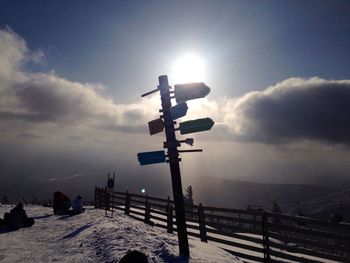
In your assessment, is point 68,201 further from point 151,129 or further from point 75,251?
point 151,129

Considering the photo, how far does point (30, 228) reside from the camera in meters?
17.0

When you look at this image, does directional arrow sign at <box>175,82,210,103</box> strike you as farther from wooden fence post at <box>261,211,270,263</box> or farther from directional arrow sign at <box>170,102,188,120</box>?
wooden fence post at <box>261,211,270,263</box>

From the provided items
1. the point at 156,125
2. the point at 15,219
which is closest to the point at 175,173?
the point at 156,125

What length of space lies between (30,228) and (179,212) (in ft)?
37.8

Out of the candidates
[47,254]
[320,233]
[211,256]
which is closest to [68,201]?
[47,254]

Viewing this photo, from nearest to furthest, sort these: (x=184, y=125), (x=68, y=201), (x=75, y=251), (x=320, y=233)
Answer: (x=184, y=125)
(x=320, y=233)
(x=75, y=251)
(x=68, y=201)

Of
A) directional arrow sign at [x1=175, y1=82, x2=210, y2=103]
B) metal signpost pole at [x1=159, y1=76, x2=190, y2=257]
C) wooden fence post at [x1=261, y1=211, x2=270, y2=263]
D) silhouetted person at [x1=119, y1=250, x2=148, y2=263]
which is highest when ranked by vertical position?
directional arrow sign at [x1=175, y1=82, x2=210, y2=103]

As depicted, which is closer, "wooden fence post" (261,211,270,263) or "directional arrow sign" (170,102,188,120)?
"directional arrow sign" (170,102,188,120)

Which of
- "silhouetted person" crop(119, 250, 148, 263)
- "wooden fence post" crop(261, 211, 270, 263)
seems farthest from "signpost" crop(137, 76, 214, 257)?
"wooden fence post" crop(261, 211, 270, 263)

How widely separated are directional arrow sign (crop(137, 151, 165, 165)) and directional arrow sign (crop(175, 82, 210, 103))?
167cm

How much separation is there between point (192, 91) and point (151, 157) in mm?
2137

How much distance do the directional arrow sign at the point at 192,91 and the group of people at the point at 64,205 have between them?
646 inches

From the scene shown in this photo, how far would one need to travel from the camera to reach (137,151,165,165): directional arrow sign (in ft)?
29.0

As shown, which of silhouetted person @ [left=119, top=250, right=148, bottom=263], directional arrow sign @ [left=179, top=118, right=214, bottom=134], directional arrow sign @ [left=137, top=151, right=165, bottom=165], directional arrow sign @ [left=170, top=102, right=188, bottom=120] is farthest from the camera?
directional arrow sign @ [left=137, top=151, right=165, bottom=165]
